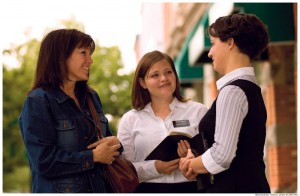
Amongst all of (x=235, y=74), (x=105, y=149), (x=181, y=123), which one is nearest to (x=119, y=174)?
(x=105, y=149)

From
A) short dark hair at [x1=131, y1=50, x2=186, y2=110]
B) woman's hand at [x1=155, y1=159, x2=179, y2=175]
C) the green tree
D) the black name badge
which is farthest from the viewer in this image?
the green tree

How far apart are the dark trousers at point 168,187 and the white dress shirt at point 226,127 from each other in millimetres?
612

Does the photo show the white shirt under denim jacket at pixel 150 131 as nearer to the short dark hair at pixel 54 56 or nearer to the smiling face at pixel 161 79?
the smiling face at pixel 161 79

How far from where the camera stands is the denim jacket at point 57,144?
3436 mm

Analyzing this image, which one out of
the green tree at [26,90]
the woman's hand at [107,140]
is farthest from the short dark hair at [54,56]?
the green tree at [26,90]

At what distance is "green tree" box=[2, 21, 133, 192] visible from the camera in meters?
24.3

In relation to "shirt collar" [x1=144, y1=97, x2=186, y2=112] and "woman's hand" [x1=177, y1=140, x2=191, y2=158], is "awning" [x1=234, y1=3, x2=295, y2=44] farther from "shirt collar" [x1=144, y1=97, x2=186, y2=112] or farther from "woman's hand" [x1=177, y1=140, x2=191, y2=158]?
"woman's hand" [x1=177, y1=140, x2=191, y2=158]

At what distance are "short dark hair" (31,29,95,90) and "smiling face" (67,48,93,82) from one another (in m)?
0.02

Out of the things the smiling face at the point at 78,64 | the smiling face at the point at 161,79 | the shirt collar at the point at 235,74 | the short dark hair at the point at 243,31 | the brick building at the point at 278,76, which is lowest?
the brick building at the point at 278,76

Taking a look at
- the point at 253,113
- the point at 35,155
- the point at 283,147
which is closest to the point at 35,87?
the point at 35,155

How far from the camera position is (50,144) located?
11.3 feet

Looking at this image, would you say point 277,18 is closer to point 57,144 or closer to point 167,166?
point 167,166

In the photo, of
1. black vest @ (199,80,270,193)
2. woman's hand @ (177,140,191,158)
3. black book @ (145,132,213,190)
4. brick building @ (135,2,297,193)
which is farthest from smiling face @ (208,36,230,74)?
brick building @ (135,2,297,193)

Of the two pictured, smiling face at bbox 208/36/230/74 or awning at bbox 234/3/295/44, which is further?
awning at bbox 234/3/295/44
